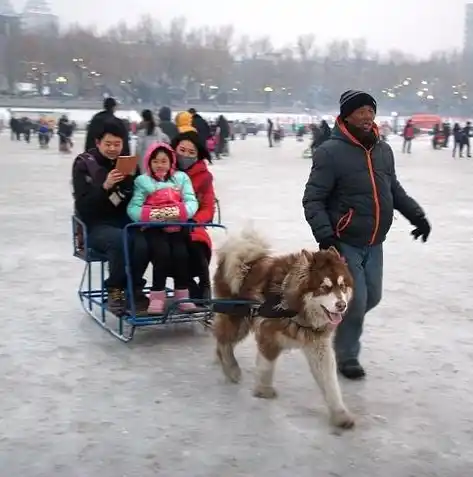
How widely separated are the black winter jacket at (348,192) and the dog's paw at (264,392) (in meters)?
0.82

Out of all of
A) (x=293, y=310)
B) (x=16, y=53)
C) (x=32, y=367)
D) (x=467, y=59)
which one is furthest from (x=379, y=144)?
(x=467, y=59)

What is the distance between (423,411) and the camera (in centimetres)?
404

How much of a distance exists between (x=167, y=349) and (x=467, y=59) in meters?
119

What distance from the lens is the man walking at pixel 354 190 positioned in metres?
4.17

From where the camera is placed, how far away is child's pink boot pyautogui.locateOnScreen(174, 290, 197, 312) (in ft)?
16.8

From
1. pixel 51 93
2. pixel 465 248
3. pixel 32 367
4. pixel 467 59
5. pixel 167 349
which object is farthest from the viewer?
pixel 467 59

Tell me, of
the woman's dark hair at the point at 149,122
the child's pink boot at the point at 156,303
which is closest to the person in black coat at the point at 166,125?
the woman's dark hair at the point at 149,122

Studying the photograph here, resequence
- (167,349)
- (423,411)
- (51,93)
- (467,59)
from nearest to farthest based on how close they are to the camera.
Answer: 1. (423,411)
2. (167,349)
3. (51,93)
4. (467,59)

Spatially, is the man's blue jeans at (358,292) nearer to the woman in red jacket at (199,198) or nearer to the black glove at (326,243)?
the black glove at (326,243)

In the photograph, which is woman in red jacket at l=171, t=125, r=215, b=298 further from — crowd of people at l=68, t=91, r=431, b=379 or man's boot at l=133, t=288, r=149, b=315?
man's boot at l=133, t=288, r=149, b=315

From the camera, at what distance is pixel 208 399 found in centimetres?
417

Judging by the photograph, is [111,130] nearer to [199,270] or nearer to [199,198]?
[199,198]

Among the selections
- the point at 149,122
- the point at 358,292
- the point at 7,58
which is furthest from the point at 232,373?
the point at 7,58

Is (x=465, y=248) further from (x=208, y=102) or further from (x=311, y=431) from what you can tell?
(x=208, y=102)
